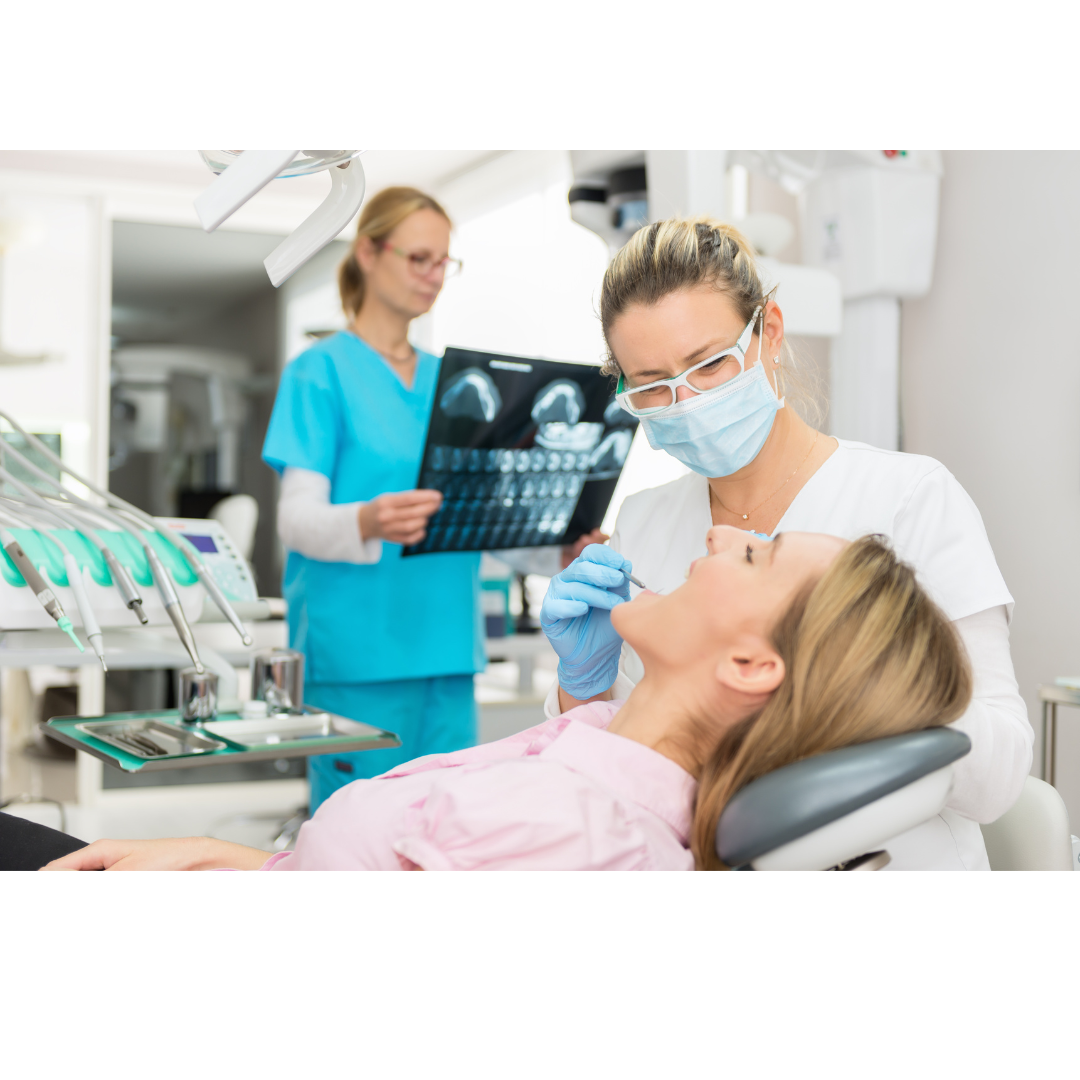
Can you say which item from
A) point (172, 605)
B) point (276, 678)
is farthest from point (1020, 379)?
point (172, 605)

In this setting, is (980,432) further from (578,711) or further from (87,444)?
(87,444)

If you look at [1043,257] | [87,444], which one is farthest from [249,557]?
[1043,257]

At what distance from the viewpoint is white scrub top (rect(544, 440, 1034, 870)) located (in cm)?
97

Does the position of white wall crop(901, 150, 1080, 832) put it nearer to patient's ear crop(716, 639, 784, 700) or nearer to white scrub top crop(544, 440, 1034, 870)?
white scrub top crop(544, 440, 1034, 870)

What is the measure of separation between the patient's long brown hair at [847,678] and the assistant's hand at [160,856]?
1.60ft

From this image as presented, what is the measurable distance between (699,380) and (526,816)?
1.93 ft

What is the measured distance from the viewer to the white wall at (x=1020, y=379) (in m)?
1.84

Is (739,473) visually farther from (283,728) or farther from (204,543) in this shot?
(204,543)

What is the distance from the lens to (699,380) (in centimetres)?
120

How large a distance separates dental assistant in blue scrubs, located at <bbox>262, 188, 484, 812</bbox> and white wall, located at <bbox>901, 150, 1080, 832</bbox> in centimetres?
105

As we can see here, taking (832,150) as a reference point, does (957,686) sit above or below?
below
